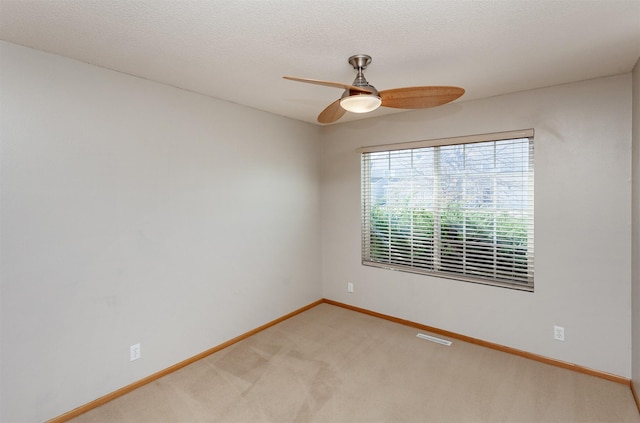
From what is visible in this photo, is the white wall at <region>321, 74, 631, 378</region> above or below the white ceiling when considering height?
below

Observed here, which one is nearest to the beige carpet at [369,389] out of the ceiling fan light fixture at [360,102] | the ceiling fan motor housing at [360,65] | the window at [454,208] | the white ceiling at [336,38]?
the window at [454,208]

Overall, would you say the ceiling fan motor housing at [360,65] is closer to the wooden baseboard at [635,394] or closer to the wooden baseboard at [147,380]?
the wooden baseboard at [147,380]

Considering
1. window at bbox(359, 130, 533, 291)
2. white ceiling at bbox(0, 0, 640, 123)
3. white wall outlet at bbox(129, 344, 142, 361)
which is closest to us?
white ceiling at bbox(0, 0, 640, 123)

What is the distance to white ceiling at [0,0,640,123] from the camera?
1622mm

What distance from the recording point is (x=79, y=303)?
2301 mm

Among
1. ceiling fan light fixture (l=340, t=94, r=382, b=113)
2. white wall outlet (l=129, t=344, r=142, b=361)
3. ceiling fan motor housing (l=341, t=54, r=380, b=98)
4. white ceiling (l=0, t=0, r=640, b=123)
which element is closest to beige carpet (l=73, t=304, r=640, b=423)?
white wall outlet (l=129, t=344, r=142, b=361)

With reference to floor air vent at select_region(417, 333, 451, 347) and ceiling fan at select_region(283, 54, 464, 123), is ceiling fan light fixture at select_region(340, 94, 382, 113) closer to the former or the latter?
ceiling fan at select_region(283, 54, 464, 123)

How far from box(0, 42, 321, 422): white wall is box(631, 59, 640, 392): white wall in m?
3.12

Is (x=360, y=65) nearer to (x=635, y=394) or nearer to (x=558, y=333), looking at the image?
(x=558, y=333)

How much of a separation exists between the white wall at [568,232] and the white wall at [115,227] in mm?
2073

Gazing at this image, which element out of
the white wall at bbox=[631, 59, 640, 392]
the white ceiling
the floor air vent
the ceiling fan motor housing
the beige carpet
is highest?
the white ceiling

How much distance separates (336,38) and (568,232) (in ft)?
8.12

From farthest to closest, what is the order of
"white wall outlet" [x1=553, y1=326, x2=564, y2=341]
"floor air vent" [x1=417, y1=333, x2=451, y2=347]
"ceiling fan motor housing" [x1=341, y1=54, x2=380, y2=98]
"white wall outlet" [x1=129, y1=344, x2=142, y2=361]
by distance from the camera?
"floor air vent" [x1=417, y1=333, x2=451, y2=347] → "white wall outlet" [x1=553, y1=326, x2=564, y2=341] → "white wall outlet" [x1=129, y1=344, x2=142, y2=361] → "ceiling fan motor housing" [x1=341, y1=54, x2=380, y2=98]

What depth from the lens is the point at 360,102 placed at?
193 centimetres
